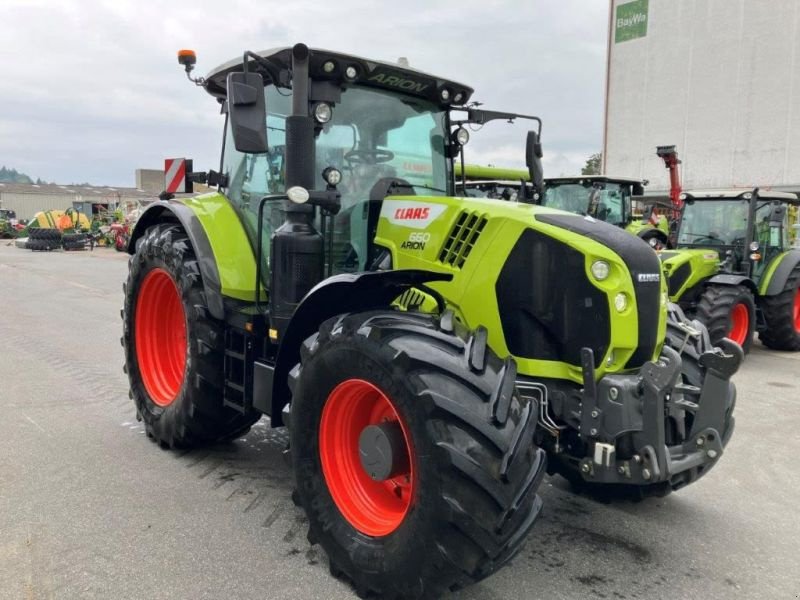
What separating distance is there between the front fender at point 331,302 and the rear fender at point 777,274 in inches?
275

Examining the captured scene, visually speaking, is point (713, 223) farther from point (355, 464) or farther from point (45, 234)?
point (45, 234)

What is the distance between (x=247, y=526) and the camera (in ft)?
10.9

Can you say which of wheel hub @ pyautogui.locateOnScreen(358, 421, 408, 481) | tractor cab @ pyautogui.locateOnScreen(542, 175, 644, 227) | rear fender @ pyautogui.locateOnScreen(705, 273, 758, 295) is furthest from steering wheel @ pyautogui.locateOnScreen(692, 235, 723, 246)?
wheel hub @ pyautogui.locateOnScreen(358, 421, 408, 481)

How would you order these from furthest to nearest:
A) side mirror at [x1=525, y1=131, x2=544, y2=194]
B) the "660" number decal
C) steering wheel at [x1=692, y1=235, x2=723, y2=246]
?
steering wheel at [x1=692, y1=235, x2=723, y2=246] < side mirror at [x1=525, y1=131, x2=544, y2=194] < the "660" number decal

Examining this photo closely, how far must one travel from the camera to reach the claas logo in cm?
325

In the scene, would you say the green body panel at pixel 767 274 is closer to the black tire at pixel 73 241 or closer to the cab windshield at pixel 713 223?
the cab windshield at pixel 713 223

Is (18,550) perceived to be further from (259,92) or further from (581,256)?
(581,256)

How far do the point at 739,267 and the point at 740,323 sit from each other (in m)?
0.81

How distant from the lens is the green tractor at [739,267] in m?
7.95

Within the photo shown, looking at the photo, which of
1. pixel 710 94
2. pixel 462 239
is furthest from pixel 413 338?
pixel 710 94

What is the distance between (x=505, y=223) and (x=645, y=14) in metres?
35.0

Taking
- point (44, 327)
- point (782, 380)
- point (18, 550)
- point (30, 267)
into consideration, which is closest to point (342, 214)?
point (18, 550)

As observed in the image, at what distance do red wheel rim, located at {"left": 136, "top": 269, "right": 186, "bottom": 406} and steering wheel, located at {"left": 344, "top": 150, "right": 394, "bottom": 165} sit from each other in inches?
68.3

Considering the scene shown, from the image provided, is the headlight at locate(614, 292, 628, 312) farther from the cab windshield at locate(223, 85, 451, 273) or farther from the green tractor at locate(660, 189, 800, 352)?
the green tractor at locate(660, 189, 800, 352)
